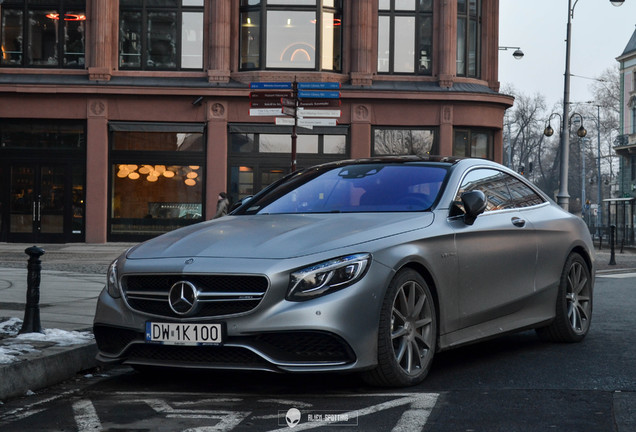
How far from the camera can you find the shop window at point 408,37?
31547 millimetres

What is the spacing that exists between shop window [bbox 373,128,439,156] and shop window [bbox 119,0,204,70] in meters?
6.13

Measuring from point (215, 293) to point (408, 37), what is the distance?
27.2 metres

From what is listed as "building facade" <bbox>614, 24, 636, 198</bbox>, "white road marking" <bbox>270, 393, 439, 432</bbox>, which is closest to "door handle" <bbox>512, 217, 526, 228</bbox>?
"white road marking" <bbox>270, 393, 439, 432</bbox>

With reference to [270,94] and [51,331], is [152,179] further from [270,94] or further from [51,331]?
[51,331]

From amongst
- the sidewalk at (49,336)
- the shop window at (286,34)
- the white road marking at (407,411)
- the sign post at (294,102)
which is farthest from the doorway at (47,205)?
the white road marking at (407,411)

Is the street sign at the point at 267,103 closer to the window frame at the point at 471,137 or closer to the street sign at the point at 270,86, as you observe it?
the street sign at the point at 270,86

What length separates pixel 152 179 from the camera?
30.7 meters

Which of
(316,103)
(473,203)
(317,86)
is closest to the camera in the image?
(473,203)

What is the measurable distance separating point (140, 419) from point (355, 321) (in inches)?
49.2

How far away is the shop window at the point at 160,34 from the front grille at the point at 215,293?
85.7ft

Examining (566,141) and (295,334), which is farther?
(566,141)

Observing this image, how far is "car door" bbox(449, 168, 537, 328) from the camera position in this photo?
6441 mm

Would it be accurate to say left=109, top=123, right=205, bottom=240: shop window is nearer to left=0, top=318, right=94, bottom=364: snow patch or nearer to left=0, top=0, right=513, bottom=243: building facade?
left=0, top=0, right=513, bottom=243: building facade

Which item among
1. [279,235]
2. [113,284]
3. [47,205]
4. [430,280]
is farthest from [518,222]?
[47,205]
